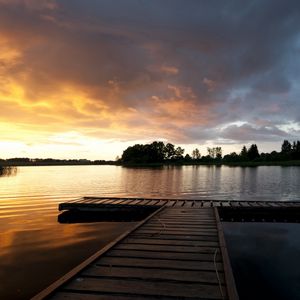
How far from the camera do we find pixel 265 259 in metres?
9.75

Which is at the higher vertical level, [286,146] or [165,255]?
[286,146]

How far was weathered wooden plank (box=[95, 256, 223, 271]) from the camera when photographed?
5.97 metres

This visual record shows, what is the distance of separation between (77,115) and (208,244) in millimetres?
30251

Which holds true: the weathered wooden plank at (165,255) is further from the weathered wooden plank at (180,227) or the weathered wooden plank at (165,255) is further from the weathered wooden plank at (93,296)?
the weathered wooden plank at (180,227)

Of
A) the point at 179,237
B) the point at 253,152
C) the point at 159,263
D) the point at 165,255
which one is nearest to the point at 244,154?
the point at 253,152

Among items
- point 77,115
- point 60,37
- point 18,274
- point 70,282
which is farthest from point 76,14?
point 77,115

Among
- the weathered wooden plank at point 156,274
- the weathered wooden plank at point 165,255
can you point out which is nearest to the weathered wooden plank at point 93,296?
the weathered wooden plank at point 156,274

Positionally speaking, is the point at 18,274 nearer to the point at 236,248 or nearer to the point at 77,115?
the point at 236,248

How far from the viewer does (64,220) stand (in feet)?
53.5

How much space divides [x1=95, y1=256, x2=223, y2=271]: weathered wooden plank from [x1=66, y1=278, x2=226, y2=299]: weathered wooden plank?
2.56 ft

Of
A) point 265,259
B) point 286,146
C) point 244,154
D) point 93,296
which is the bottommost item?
point 265,259

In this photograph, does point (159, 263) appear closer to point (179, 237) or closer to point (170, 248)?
point (170, 248)

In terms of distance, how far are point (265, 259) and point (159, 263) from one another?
17.1 feet

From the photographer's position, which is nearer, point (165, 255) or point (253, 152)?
point (165, 255)
